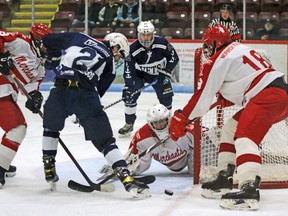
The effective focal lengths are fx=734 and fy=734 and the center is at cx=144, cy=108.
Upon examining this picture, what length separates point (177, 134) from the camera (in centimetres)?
385

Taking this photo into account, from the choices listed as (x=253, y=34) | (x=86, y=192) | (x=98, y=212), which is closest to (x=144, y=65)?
(x=86, y=192)

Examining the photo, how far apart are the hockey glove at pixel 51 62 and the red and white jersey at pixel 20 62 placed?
80 mm

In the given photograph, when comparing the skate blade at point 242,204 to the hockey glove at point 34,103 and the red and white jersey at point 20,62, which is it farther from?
the red and white jersey at point 20,62

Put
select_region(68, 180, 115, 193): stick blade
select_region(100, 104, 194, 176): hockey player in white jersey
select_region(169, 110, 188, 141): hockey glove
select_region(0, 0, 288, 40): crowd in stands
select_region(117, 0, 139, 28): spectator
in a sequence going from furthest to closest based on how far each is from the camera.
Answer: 1. select_region(117, 0, 139, 28): spectator
2. select_region(0, 0, 288, 40): crowd in stands
3. select_region(100, 104, 194, 176): hockey player in white jersey
4. select_region(68, 180, 115, 193): stick blade
5. select_region(169, 110, 188, 141): hockey glove

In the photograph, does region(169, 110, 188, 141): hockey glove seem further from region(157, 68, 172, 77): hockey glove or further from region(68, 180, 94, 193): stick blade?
region(157, 68, 172, 77): hockey glove

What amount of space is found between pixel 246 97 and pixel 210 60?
27 centimetres

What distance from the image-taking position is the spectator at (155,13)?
10.0 meters

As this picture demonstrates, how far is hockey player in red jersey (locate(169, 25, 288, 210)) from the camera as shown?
11.9 feet

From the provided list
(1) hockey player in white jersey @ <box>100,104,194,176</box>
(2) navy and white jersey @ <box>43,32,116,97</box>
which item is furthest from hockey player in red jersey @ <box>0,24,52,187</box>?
(1) hockey player in white jersey @ <box>100,104,194,176</box>

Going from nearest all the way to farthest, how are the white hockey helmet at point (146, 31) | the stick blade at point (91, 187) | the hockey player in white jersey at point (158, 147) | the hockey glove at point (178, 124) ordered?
the hockey glove at point (178, 124), the stick blade at point (91, 187), the hockey player in white jersey at point (158, 147), the white hockey helmet at point (146, 31)

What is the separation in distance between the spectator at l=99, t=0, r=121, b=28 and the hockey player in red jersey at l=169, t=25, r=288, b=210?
247 inches

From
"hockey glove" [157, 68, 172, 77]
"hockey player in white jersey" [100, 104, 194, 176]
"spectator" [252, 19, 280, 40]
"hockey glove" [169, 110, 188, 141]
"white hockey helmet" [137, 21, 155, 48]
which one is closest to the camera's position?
"hockey glove" [169, 110, 188, 141]

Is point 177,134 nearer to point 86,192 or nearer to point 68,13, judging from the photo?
point 86,192

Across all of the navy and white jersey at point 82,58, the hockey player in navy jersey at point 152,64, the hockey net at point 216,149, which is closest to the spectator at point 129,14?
the hockey player in navy jersey at point 152,64
